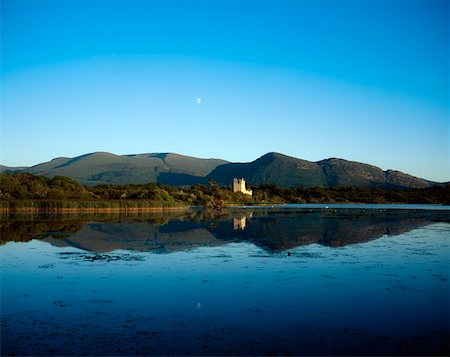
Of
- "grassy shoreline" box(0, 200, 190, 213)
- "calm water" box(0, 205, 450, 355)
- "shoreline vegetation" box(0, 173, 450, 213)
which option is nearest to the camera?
"calm water" box(0, 205, 450, 355)

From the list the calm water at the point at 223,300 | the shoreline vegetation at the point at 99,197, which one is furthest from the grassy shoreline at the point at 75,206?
the calm water at the point at 223,300

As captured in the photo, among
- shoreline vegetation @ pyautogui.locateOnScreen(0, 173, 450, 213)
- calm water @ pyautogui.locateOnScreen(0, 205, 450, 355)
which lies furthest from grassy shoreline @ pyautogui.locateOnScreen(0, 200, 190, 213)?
calm water @ pyautogui.locateOnScreen(0, 205, 450, 355)

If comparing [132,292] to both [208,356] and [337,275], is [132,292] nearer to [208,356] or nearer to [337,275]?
[208,356]

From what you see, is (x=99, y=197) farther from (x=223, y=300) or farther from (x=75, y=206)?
(x=223, y=300)

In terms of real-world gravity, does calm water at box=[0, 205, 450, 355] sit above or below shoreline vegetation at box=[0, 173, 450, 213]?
below

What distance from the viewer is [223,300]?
13453 millimetres

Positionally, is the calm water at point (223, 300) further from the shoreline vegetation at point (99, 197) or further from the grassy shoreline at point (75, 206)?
the shoreline vegetation at point (99, 197)

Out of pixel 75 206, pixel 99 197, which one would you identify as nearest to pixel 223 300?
pixel 75 206

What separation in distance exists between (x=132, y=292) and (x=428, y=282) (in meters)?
10.8

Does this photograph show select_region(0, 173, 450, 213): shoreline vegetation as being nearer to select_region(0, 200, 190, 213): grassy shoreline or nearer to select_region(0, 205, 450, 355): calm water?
select_region(0, 200, 190, 213): grassy shoreline

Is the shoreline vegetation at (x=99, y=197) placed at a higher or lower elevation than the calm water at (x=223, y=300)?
higher

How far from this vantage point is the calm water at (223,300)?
959 cm

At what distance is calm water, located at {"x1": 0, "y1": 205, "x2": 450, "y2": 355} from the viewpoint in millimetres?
9586

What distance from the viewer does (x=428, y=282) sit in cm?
1619
